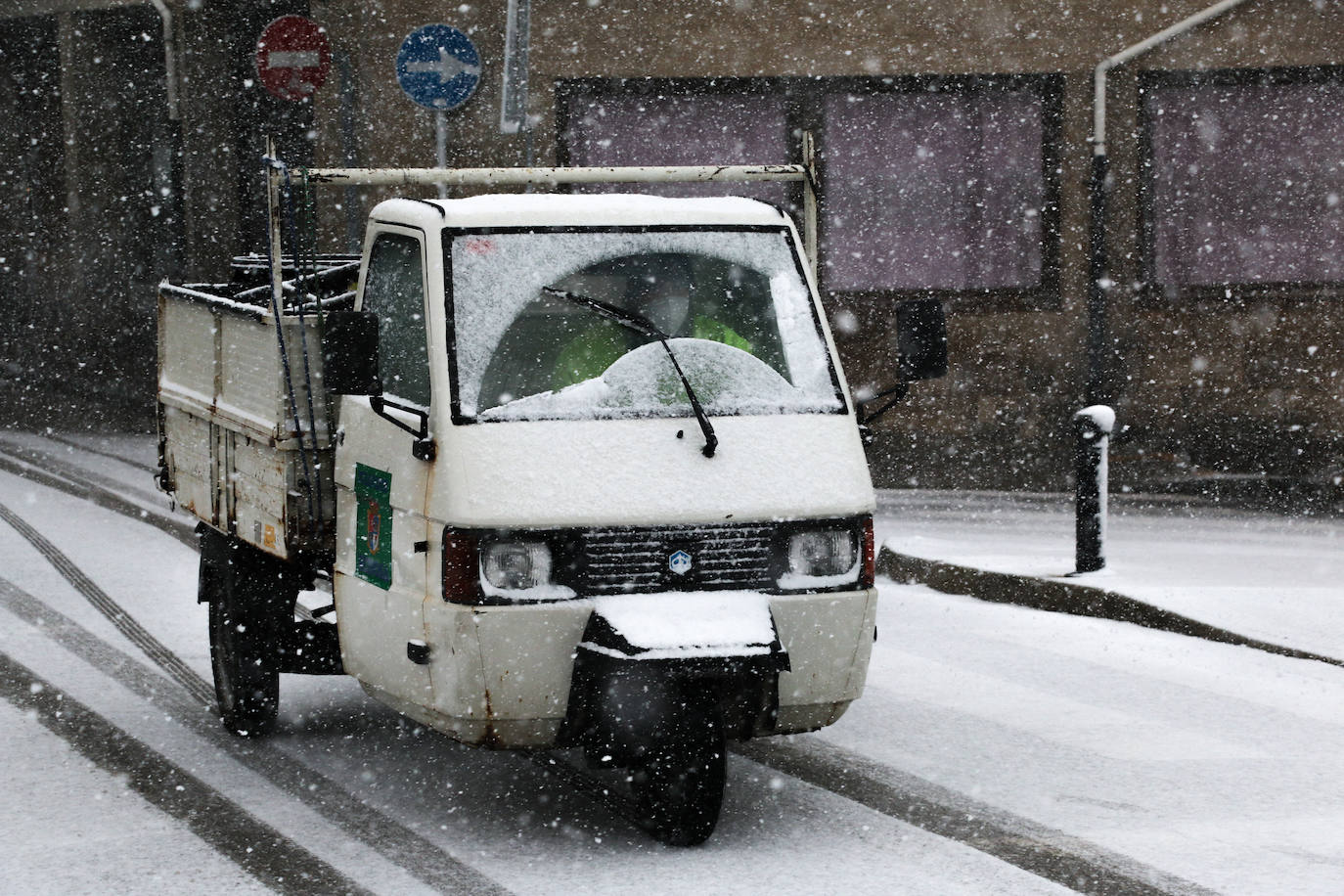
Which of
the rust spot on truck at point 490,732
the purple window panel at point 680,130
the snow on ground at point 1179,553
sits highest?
the purple window panel at point 680,130

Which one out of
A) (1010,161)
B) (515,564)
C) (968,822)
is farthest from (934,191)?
(515,564)

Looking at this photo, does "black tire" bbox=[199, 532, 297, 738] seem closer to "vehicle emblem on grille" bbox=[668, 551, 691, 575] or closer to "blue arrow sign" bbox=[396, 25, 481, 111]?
"vehicle emblem on grille" bbox=[668, 551, 691, 575]

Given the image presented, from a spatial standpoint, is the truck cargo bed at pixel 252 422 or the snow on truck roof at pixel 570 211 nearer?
the snow on truck roof at pixel 570 211

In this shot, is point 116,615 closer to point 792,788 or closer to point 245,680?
point 245,680

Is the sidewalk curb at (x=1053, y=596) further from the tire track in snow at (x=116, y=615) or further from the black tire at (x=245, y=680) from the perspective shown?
the black tire at (x=245, y=680)

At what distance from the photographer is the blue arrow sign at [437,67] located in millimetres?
15031

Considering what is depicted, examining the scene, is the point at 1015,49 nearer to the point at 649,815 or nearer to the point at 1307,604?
the point at 1307,604

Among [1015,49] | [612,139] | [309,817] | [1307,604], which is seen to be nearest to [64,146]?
[612,139]

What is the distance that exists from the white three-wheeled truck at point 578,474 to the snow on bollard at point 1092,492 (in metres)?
4.06

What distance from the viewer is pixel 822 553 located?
7.13 m

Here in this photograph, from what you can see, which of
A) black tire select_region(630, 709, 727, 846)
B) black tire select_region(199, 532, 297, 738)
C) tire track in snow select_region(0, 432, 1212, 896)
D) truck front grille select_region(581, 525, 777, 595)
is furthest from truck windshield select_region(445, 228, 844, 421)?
black tire select_region(199, 532, 297, 738)

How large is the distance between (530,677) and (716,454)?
93cm

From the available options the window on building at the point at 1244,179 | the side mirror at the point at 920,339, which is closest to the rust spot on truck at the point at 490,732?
the side mirror at the point at 920,339

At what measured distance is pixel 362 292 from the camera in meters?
8.05
